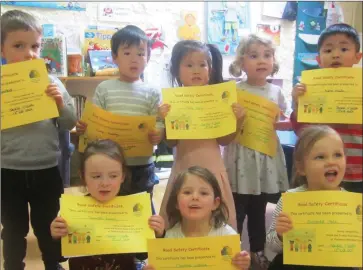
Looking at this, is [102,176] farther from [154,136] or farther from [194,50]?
[194,50]

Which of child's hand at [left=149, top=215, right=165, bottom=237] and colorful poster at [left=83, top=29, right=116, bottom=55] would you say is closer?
child's hand at [left=149, top=215, right=165, bottom=237]

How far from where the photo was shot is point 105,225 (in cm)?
136

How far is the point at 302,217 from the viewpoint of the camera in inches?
50.6

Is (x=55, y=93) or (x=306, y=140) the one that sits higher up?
(x=55, y=93)

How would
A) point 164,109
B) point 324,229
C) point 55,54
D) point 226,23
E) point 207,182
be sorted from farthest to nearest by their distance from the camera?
point 226,23 < point 55,54 < point 164,109 < point 207,182 < point 324,229

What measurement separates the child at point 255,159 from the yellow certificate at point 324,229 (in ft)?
1.45

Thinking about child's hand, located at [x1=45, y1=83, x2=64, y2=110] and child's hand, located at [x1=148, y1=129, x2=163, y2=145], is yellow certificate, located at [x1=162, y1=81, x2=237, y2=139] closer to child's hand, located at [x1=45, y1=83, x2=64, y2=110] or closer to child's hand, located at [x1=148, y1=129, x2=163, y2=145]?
child's hand, located at [x1=148, y1=129, x2=163, y2=145]

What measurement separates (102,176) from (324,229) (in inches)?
28.8

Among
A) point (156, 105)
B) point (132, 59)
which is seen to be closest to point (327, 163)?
point (156, 105)

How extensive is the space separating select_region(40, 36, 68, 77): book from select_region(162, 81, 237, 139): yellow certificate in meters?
1.98

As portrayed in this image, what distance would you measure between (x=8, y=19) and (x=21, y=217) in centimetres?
75

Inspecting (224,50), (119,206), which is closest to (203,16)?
(224,50)

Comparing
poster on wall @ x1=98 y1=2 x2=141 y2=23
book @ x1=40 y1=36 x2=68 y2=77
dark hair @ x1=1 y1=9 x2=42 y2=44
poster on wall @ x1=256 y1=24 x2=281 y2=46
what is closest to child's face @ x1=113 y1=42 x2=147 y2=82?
dark hair @ x1=1 y1=9 x2=42 y2=44

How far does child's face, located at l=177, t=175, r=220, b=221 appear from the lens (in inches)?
55.5
